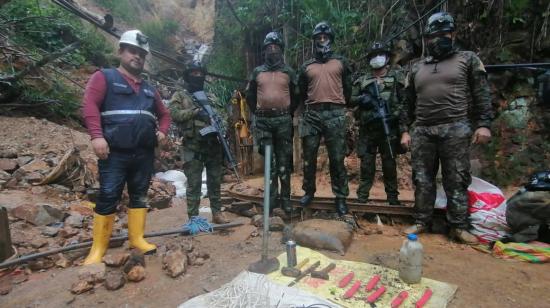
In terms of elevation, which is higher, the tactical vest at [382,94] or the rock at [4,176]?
the tactical vest at [382,94]

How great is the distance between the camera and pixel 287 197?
15.1 feet

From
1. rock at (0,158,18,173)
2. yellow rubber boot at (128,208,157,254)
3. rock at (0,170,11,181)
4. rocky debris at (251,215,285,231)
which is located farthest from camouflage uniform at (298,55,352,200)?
rock at (0,158,18,173)

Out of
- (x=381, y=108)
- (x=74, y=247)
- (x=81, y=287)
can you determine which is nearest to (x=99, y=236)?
(x=74, y=247)

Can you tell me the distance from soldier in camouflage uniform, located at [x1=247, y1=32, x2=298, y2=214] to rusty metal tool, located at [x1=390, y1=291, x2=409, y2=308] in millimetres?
2221

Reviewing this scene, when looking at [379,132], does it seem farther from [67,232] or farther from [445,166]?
[67,232]

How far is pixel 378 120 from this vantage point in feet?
14.4

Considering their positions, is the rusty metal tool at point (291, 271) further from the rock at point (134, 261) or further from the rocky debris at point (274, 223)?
the rock at point (134, 261)

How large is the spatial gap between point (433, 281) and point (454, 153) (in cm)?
149

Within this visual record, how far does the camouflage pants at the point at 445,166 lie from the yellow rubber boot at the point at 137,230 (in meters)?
3.10

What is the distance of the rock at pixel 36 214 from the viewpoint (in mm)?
4434

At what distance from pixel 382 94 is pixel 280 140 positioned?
4.90 ft

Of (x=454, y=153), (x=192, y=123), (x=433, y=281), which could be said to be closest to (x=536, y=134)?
(x=454, y=153)

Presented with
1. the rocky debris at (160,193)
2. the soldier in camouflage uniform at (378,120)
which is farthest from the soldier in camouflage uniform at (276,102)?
the rocky debris at (160,193)

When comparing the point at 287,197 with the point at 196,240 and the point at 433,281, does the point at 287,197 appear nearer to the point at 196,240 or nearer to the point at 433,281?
the point at 196,240
